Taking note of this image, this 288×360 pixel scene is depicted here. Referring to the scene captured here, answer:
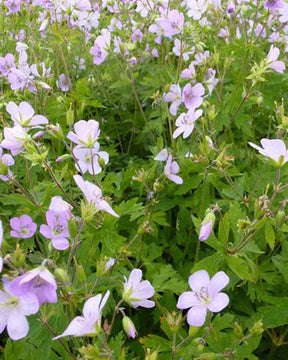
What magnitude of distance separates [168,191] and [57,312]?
0.92m

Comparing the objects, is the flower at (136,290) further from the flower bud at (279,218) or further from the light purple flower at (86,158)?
the light purple flower at (86,158)

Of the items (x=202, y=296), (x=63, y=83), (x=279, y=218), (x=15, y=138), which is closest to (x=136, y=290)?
(x=202, y=296)

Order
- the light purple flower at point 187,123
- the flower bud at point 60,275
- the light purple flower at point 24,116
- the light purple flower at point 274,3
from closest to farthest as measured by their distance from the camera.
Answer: the flower bud at point 60,275 → the light purple flower at point 24,116 → the light purple flower at point 187,123 → the light purple flower at point 274,3

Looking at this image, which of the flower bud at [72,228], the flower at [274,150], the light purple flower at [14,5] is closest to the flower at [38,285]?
the flower bud at [72,228]

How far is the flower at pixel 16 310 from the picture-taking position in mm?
911

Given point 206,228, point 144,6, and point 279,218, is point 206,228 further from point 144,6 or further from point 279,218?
point 144,6

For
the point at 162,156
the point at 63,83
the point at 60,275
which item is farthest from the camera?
the point at 63,83

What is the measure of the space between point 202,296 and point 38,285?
437mm

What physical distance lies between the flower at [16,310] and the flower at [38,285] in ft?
0.05

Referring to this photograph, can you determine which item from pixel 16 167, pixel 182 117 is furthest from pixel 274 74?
pixel 16 167

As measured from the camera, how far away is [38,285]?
0.93 m

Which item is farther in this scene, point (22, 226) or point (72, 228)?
point (22, 226)

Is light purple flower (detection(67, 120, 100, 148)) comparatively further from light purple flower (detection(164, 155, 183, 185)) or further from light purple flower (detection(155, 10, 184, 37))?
light purple flower (detection(155, 10, 184, 37))

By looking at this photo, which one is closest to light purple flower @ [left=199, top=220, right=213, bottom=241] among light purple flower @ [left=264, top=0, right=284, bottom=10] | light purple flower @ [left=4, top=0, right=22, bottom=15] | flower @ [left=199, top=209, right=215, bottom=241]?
flower @ [left=199, top=209, right=215, bottom=241]
